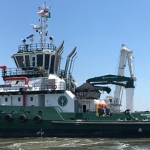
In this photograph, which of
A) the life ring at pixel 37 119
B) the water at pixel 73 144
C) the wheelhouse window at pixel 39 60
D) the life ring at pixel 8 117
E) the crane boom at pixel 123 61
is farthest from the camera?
the crane boom at pixel 123 61

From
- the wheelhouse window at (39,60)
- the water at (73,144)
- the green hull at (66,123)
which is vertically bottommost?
the water at (73,144)

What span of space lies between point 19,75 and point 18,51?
6.28ft

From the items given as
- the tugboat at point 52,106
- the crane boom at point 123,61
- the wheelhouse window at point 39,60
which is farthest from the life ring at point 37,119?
the crane boom at point 123,61

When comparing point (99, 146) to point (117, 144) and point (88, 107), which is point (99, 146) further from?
point (88, 107)

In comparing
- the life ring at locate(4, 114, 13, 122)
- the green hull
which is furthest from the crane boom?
the life ring at locate(4, 114, 13, 122)

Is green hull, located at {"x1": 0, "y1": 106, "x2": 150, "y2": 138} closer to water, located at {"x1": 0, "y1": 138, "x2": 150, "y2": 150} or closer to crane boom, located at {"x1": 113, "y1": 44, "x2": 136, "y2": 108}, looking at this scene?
Answer: water, located at {"x1": 0, "y1": 138, "x2": 150, "y2": 150}

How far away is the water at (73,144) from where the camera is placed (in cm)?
1502

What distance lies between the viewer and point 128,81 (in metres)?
21.7

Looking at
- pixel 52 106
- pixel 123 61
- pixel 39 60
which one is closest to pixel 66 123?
pixel 52 106

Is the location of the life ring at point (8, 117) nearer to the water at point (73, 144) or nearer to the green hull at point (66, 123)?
the green hull at point (66, 123)

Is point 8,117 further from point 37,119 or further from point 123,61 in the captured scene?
point 123,61

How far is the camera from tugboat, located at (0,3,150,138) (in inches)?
717

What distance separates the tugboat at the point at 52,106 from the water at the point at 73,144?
684 mm

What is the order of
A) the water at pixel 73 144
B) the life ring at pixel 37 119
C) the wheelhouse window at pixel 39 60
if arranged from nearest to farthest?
the water at pixel 73 144 → the life ring at pixel 37 119 → the wheelhouse window at pixel 39 60
